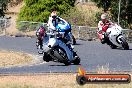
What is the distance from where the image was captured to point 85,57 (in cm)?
2427

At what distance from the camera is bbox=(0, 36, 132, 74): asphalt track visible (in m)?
19.9

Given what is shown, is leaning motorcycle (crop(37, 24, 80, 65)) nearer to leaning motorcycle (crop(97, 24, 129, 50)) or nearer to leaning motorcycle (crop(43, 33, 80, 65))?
leaning motorcycle (crop(43, 33, 80, 65))

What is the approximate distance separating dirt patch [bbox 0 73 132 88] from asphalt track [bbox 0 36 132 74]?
128cm

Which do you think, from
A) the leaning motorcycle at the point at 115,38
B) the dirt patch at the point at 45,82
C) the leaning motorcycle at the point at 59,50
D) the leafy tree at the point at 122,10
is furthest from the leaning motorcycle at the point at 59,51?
the leafy tree at the point at 122,10

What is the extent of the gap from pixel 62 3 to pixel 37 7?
1.76 m

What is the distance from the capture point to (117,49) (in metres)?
27.8

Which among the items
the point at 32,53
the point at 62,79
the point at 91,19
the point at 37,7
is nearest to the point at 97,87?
the point at 62,79

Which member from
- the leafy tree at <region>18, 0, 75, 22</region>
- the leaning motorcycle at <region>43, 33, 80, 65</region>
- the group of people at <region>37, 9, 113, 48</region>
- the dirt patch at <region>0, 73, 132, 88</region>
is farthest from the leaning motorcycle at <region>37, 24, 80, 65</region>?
the leafy tree at <region>18, 0, 75, 22</region>

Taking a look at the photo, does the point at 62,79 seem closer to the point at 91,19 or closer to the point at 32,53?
the point at 32,53

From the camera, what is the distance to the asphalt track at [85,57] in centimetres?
1991

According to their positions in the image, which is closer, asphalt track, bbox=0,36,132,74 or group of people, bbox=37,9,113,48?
asphalt track, bbox=0,36,132,74

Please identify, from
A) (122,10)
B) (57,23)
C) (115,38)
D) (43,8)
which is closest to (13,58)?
(57,23)

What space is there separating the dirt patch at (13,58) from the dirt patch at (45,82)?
3911 millimetres

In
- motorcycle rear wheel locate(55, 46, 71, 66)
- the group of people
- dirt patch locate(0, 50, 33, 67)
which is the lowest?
dirt patch locate(0, 50, 33, 67)
